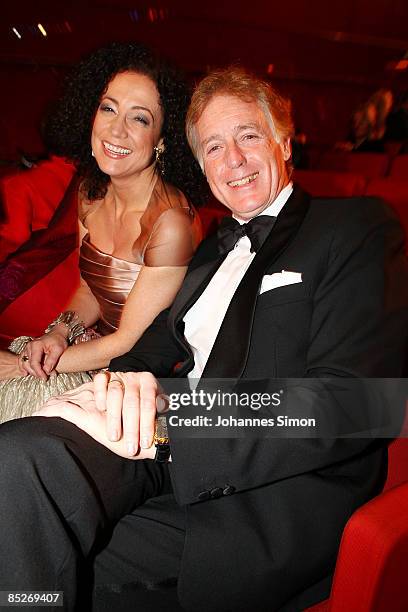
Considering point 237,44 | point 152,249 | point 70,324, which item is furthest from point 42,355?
point 237,44

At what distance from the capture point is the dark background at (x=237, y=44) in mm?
6070

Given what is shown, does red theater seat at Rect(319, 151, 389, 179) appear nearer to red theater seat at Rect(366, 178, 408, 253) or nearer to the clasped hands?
red theater seat at Rect(366, 178, 408, 253)

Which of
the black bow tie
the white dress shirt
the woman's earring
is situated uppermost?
the woman's earring

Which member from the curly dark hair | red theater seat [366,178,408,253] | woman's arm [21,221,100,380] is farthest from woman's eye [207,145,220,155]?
red theater seat [366,178,408,253]

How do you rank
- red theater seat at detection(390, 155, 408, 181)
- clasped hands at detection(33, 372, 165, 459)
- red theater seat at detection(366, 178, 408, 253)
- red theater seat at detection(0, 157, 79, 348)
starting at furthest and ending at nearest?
red theater seat at detection(390, 155, 408, 181) < red theater seat at detection(366, 178, 408, 253) < red theater seat at detection(0, 157, 79, 348) < clasped hands at detection(33, 372, 165, 459)

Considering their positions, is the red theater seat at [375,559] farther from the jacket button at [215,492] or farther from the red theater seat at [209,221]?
the red theater seat at [209,221]

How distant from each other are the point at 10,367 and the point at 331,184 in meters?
2.31

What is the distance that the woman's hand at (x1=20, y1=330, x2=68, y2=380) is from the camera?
1425 millimetres

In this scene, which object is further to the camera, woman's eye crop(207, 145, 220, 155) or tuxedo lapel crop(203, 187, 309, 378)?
woman's eye crop(207, 145, 220, 155)

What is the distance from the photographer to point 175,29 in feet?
22.0

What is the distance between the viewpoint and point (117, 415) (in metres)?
0.96

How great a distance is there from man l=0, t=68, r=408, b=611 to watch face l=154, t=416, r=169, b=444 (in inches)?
0.7

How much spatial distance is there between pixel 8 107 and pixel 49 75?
545mm

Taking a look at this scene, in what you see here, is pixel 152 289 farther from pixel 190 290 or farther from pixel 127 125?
pixel 127 125
